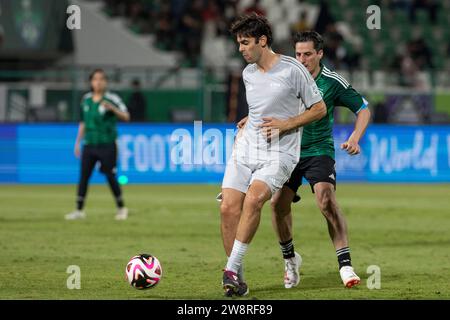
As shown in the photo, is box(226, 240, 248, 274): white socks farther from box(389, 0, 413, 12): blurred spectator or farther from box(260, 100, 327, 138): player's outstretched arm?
box(389, 0, 413, 12): blurred spectator

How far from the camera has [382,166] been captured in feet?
Answer: 85.6

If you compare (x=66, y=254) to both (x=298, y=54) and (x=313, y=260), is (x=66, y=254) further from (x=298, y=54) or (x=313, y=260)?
(x=298, y=54)

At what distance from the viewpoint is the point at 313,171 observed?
10695 mm

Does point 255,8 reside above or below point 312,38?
above

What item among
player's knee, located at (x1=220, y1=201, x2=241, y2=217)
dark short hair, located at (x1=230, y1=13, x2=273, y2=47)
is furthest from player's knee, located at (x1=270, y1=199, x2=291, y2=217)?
dark short hair, located at (x1=230, y1=13, x2=273, y2=47)

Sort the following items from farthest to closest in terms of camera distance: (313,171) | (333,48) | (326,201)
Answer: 1. (333,48)
2. (313,171)
3. (326,201)

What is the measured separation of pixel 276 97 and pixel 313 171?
1152 mm

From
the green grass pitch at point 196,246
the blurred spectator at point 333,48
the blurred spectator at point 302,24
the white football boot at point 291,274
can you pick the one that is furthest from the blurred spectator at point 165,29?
the white football boot at point 291,274

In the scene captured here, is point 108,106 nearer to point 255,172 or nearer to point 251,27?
point 255,172

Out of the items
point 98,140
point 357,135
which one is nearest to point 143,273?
point 357,135

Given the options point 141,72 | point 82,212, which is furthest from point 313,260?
point 141,72

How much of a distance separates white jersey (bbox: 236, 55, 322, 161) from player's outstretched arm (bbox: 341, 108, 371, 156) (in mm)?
648
